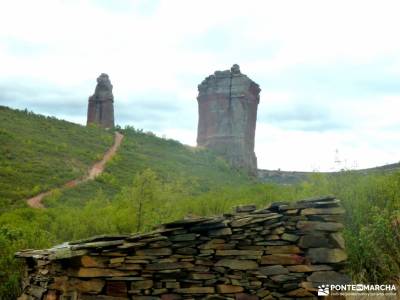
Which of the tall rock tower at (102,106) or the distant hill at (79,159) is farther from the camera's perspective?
the tall rock tower at (102,106)

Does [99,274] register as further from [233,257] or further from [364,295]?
[364,295]

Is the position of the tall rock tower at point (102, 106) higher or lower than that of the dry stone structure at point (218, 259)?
higher

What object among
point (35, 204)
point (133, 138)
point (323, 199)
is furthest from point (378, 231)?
point (133, 138)

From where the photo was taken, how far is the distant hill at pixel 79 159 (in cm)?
2378

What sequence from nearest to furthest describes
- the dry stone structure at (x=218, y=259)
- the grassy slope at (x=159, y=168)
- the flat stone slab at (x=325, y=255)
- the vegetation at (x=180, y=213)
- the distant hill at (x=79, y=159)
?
the dry stone structure at (x=218, y=259) → the flat stone slab at (x=325, y=255) → the vegetation at (x=180, y=213) → the distant hill at (x=79, y=159) → the grassy slope at (x=159, y=168)

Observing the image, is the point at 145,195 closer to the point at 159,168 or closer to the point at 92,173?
the point at 92,173

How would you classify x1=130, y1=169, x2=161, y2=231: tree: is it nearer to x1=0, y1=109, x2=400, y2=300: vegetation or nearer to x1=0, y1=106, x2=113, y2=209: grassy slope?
x1=0, y1=109, x2=400, y2=300: vegetation

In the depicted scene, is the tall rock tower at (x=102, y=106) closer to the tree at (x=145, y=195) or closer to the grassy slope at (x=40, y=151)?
the grassy slope at (x=40, y=151)

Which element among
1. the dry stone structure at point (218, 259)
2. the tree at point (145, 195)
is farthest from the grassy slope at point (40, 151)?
the dry stone structure at point (218, 259)

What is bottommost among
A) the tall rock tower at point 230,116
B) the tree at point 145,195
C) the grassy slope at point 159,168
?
the tree at point 145,195

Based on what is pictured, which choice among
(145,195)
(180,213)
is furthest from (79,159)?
(180,213)

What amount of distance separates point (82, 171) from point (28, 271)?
20.8 m

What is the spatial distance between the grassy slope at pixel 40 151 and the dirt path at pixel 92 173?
323 mm

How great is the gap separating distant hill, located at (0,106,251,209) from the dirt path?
0.34 m
